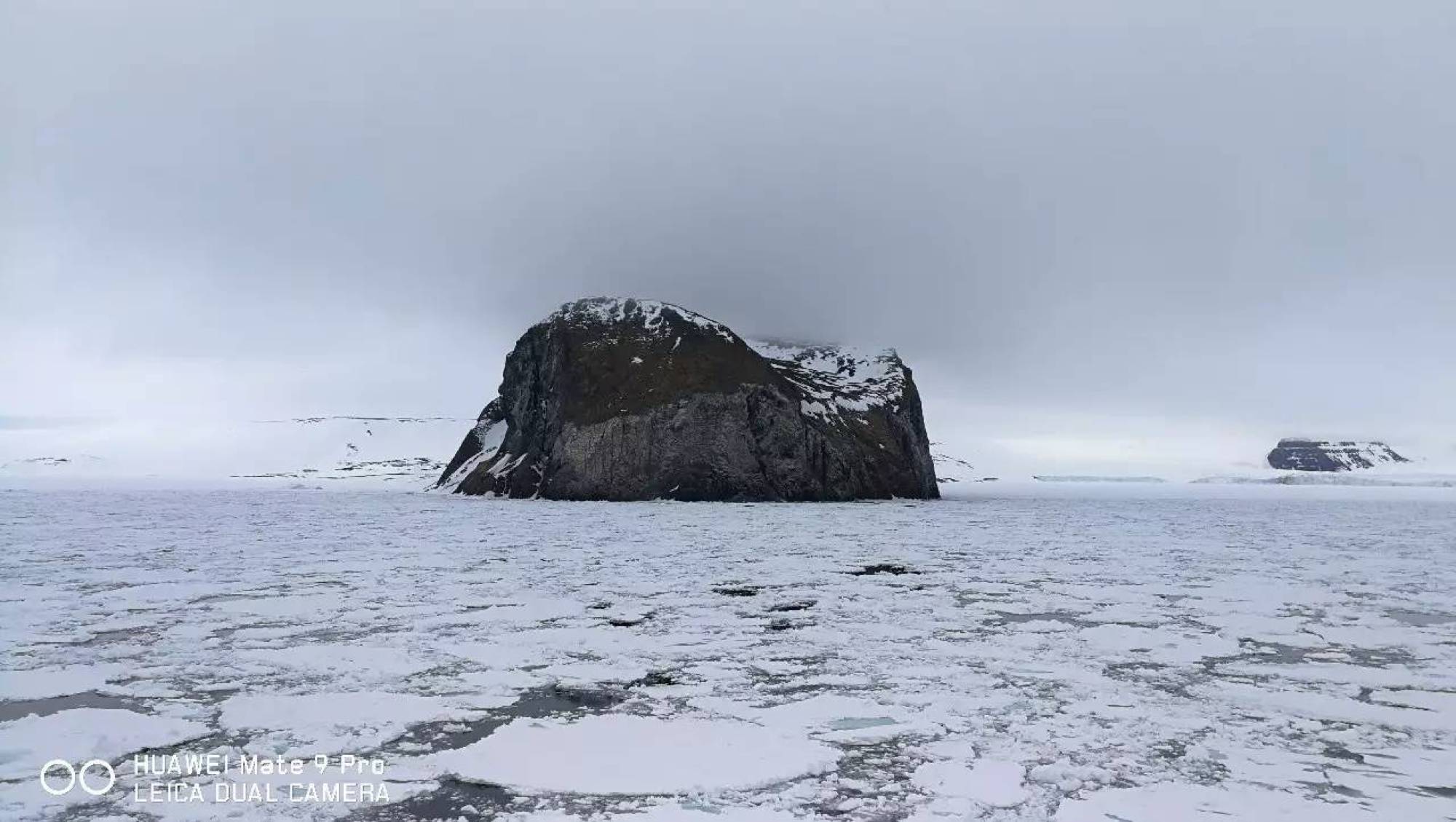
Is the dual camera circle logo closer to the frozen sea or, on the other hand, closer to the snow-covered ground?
the frozen sea

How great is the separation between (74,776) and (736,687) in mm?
4830

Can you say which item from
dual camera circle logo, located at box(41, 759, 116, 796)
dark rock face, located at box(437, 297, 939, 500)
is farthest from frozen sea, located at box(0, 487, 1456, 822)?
dark rock face, located at box(437, 297, 939, 500)

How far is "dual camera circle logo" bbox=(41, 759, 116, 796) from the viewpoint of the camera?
16.0ft

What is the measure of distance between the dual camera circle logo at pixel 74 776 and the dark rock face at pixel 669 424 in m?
51.7

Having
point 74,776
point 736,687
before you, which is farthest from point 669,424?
point 74,776

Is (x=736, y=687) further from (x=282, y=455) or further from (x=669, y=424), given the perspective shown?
(x=282, y=455)

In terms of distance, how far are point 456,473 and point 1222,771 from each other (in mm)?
75366

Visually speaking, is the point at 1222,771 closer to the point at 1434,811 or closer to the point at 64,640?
the point at 1434,811

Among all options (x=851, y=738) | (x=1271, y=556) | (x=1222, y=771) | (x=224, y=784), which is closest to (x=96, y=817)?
(x=224, y=784)

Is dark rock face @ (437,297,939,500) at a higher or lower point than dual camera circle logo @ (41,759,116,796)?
higher

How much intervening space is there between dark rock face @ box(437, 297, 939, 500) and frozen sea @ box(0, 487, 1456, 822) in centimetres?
3952

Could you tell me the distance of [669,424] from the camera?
57656 mm

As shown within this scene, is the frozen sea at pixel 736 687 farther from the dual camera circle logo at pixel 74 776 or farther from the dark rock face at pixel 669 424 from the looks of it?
the dark rock face at pixel 669 424

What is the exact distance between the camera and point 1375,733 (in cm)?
619
